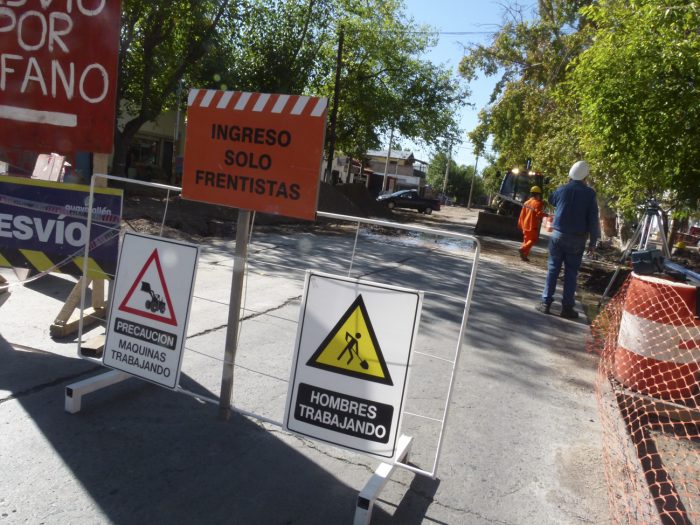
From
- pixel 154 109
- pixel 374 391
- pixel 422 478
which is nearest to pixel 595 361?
pixel 422 478

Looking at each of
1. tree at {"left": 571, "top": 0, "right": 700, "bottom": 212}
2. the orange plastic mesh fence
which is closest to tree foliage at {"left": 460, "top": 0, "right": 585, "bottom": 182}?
tree at {"left": 571, "top": 0, "right": 700, "bottom": 212}

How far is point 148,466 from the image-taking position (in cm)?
320

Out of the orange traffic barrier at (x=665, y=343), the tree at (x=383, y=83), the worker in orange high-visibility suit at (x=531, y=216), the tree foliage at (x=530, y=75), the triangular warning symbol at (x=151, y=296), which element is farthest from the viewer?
the tree at (x=383, y=83)

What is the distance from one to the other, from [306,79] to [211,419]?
24.3 m

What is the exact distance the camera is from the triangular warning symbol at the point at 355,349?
10.1 ft

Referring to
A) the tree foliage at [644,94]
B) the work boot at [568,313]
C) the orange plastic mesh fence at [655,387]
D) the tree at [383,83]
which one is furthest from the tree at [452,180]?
the orange plastic mesh fence at [655,387]

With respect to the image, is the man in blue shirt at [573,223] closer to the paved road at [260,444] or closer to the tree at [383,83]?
the paved road at [260,444]

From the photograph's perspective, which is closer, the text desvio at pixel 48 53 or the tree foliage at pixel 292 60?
the text desvio at pixel 48 53

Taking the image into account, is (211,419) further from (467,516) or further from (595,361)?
(595,361)

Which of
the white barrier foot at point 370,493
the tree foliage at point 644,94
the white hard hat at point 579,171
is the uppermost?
the tree foliage at point 644,94

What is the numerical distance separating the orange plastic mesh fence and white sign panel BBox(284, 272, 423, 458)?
5.52 ft

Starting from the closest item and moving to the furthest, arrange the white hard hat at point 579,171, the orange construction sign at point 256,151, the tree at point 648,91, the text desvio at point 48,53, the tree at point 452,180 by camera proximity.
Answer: the orange construction sign at point 256,151 → the text desvio at point 48,53 → the tree at point 648,91 → the white hard hat at point 579,171 → the tree at point 452,180

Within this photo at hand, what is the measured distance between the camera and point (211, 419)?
382cm

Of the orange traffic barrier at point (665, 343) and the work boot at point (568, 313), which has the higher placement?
the orange traffic barrier at point (665, 343)
